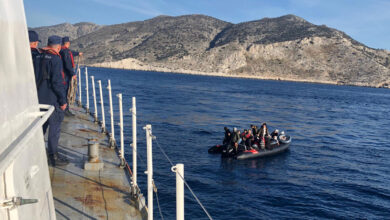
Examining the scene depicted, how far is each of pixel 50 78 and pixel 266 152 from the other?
61.0ft

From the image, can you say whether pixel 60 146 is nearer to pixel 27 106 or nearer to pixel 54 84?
pixel 54 84

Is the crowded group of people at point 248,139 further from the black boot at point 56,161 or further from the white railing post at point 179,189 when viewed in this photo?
the white railing post at point 179,189

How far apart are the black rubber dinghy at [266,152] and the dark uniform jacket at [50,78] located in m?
16.2

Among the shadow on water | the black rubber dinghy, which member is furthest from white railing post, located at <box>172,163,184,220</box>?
the black rubber dinghy

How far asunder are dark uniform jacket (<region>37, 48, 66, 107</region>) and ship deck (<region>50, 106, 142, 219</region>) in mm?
1631

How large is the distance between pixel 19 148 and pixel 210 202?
13509mm

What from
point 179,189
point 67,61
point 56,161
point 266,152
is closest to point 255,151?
point 266,152

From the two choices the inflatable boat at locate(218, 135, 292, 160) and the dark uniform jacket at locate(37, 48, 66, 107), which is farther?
the inflatable boat at locate(218, 135, 292, 160)

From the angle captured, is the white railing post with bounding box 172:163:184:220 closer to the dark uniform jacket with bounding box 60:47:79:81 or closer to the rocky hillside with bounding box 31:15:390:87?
the dark uniform jacket with bounding box 60:47:79:81

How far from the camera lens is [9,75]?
73.0 inches

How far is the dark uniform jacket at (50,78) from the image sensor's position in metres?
5.98

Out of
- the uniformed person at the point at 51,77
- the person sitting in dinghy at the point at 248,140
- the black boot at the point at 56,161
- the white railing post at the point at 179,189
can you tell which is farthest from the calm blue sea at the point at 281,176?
the white railing post at the point at 179,189

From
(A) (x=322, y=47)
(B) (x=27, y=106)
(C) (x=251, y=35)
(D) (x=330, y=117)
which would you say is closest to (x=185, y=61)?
(C) (x=251, y=35)

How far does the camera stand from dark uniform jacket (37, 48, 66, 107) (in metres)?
5.98
